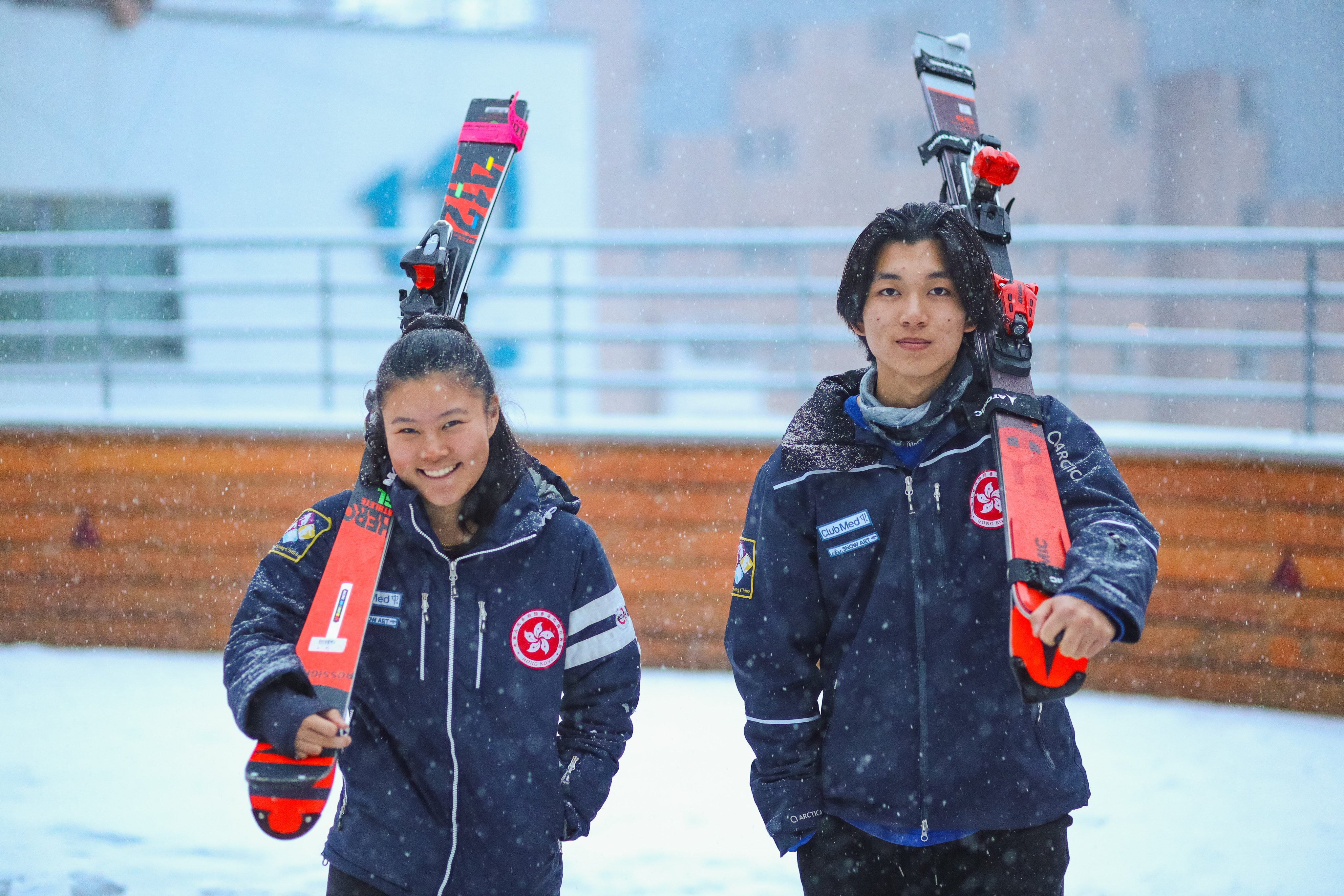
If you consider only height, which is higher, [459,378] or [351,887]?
[459,378]

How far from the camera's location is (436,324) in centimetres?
184

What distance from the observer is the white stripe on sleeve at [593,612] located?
1770 mm

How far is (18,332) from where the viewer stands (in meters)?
5.66

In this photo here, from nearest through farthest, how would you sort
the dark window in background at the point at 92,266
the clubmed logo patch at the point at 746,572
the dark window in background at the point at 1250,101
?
1. the clubmed logo patch at the point at 746,572
2. the dark window in background at the point at 92,266
3. the dark window in background at the point at 1250,101

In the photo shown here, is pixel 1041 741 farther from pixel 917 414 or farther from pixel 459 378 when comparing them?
pixel 459 378

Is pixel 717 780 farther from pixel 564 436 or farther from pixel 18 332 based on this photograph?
pixel 18 332

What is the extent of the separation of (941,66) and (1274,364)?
3629 centimetres

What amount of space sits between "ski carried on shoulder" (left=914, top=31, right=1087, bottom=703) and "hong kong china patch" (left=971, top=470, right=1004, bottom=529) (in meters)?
0.03

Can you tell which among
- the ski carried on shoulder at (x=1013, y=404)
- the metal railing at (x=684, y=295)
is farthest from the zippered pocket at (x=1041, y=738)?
the metal railing at (x=684, y=295)

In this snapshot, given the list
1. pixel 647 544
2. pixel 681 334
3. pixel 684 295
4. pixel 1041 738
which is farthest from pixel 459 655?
pixel 684 295

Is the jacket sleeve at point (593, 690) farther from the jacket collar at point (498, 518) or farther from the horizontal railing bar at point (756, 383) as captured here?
the horizontal railing bar at point (756, 383)

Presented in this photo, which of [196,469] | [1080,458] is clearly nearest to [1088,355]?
[196,469]

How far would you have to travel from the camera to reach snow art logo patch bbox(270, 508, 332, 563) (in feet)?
5.74

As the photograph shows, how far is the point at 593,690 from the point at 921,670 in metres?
0.55
